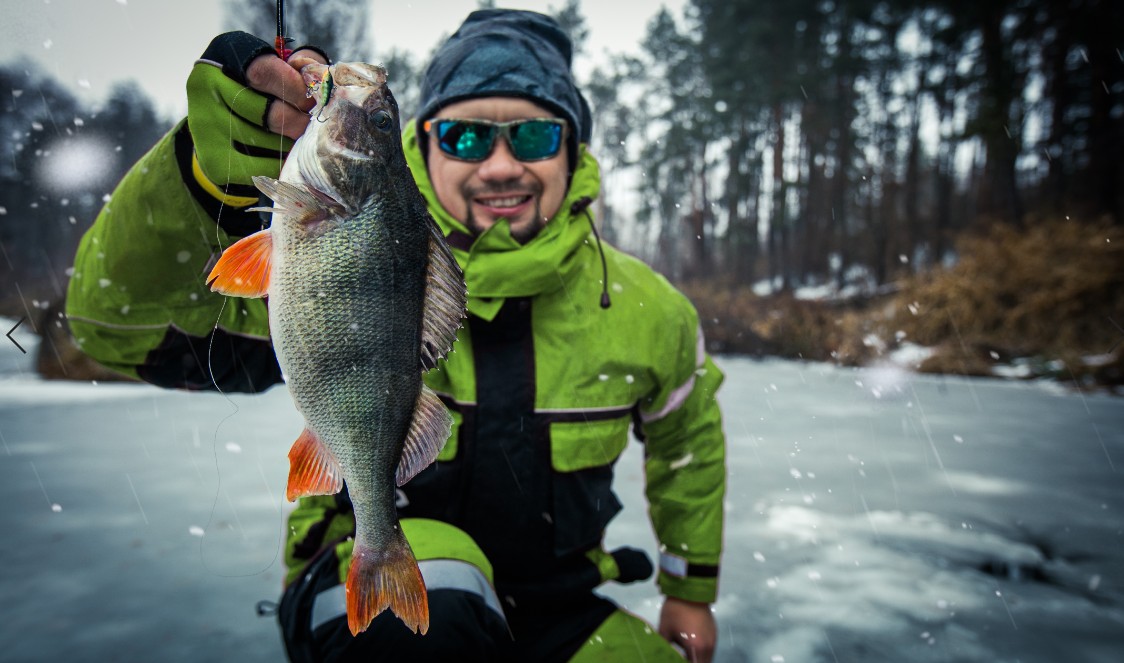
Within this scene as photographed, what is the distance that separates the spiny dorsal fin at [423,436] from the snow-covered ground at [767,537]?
39.0 inches

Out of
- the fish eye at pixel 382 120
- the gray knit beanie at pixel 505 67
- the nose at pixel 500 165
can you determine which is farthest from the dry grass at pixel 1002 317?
the fish eye at pixel 382 120

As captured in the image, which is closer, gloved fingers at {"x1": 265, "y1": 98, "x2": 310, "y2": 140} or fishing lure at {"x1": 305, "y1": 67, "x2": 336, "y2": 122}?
fishing lure at {"x1": 305, "y1": 67, "x2": 336, "y2": 122}

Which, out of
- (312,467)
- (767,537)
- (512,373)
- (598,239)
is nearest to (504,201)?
(598,239)

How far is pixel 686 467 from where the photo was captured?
261cm

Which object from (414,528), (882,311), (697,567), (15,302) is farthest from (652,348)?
(15,302)

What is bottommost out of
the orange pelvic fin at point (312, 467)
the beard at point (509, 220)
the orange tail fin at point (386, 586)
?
the orange tail fin at point (386, 586)

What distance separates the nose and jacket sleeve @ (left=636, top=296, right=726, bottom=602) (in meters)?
0.90

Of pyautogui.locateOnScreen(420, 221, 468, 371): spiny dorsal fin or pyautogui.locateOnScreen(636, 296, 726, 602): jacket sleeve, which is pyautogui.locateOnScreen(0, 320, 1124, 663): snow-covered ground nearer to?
pyautogui.locateOnScreen(636, 296, 726, 602): jacket sleeve

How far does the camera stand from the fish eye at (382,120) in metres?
1.08

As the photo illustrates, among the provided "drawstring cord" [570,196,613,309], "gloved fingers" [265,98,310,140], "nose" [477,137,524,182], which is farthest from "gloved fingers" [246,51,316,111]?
"drawstring cord" [570,196,613,309]

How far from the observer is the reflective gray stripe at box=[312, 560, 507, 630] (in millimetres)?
1735

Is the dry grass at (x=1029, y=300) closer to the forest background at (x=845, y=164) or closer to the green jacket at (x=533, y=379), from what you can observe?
the forest background at (x=845, y=164)

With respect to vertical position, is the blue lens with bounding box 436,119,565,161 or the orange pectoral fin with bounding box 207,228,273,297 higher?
the blue lens with bounding box 436,119,565,161

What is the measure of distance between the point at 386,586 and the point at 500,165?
5.37 feet
